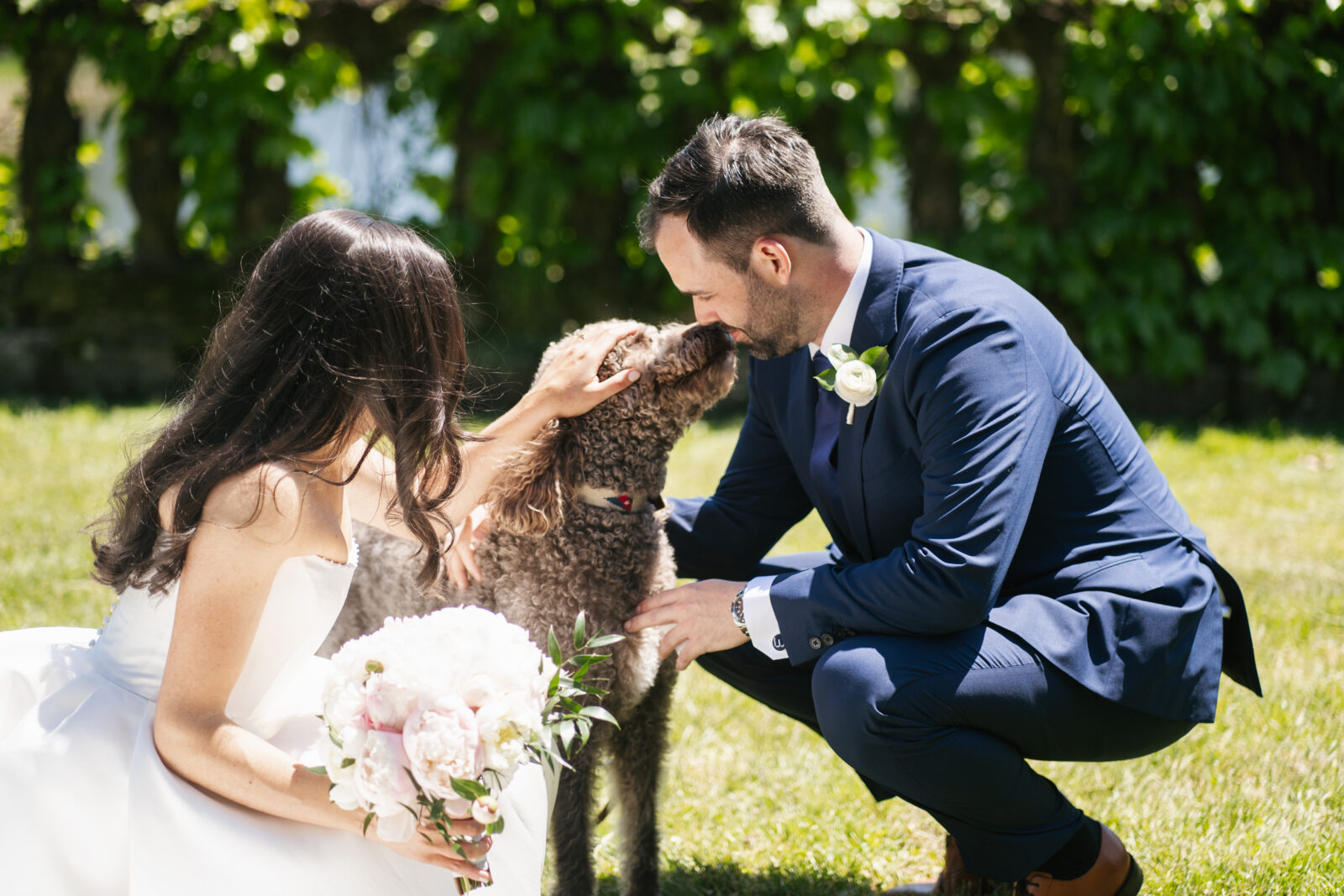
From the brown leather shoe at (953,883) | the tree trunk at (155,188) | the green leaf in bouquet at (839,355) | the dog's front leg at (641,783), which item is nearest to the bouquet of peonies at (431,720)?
the dog's front leg at (641,783)

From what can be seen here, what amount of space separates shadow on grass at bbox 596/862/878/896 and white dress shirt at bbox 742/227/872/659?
25.7 inches

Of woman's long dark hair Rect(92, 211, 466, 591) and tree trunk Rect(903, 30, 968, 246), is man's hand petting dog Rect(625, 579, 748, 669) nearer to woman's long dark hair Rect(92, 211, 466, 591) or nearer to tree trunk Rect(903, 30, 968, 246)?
woman's long dark hair Rect(92, 211, 466, 591)

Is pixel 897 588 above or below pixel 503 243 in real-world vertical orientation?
above

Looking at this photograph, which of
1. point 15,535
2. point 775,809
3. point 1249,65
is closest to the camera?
point 775,809

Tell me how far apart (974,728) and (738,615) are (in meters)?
0.61

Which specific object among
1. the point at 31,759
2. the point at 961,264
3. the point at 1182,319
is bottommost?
the point at 1182,319

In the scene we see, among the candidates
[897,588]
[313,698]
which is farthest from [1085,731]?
Result: [313,698]

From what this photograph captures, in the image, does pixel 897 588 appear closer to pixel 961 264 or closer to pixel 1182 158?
pixel 961 264

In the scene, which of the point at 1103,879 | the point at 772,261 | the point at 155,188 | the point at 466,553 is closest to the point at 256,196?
the point at 155,188

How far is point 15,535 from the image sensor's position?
5.57m

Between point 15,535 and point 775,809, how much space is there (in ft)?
13.9

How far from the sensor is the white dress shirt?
109 inches

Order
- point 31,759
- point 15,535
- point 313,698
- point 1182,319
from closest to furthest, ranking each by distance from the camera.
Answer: point 31,759 < point 313,698 < point 15,535 < point 1182,319

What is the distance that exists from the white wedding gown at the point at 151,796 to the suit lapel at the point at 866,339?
1.10 meters
